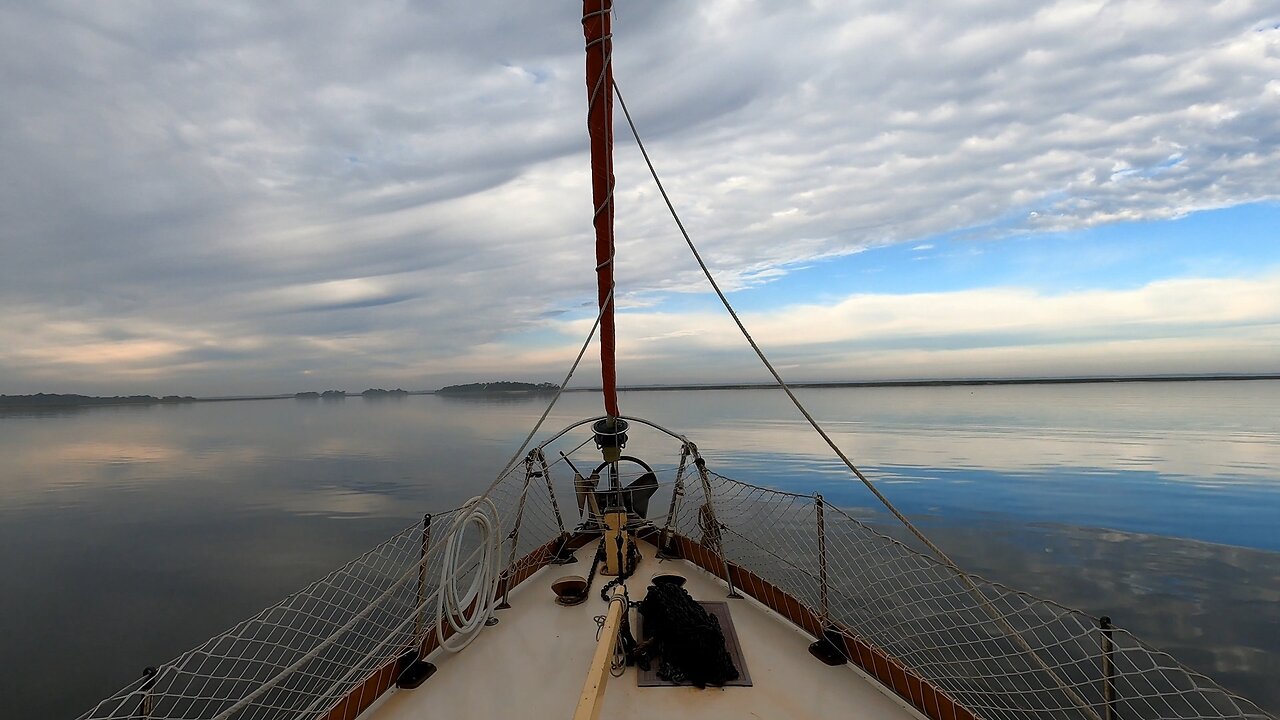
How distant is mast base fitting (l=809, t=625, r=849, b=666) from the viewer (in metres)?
3.46

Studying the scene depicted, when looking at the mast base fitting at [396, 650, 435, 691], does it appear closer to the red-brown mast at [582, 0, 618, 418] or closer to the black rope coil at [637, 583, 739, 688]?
the black rope coil at [637, 583, 739, 688]

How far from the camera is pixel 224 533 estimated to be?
12.0 metres

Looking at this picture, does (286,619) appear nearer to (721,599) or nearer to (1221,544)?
(721,599)

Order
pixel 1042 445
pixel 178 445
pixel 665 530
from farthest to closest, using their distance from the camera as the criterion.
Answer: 1. pixel 178 445
2. pixel 1042 445
3. pixel 665 530

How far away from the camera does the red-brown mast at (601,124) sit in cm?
521

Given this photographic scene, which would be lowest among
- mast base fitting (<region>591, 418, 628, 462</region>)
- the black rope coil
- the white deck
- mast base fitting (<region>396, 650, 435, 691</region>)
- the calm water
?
the calm water

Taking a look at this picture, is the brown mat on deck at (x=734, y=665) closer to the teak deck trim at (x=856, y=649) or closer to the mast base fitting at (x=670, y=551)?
the teak deck trim at (x=856, y=649)

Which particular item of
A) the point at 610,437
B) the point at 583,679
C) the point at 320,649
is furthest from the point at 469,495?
the point at 583,679

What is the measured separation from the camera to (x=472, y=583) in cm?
382

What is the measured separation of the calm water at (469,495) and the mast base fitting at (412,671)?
427cm

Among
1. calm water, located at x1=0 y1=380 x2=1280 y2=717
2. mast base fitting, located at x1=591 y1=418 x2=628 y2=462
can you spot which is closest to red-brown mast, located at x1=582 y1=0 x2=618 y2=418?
mast base fitting, located at x1=591 y1=418 x2=628 y2=462

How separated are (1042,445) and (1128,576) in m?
18.3

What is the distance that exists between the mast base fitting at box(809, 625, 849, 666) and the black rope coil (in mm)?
582

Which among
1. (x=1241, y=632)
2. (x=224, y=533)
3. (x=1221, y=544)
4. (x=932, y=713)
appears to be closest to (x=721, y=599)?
(x=932, y=713)
